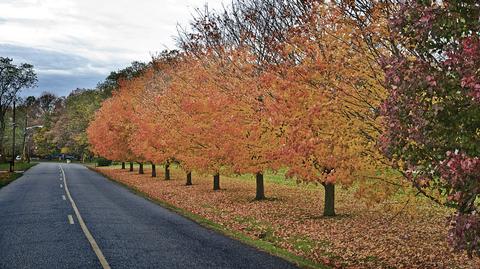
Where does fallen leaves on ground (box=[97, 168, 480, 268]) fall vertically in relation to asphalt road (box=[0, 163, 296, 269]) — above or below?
below

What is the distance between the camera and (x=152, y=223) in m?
16.5

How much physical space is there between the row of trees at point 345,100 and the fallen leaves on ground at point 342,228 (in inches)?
45.4

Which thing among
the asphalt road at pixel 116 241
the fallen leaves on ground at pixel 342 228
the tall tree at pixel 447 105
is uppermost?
the tall tree at pixel 447 105

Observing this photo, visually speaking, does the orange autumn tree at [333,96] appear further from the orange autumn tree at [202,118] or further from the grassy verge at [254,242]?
the orange autumn tree at [202,118]

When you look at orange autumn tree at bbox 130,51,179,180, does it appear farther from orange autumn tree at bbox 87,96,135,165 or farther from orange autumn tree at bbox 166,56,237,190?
orange autumn tree at bbox 87,96,135,165

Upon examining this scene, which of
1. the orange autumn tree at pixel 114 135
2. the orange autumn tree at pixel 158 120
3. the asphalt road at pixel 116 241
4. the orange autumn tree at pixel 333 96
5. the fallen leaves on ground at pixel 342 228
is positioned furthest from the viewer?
the orange autumn tree at pixel 114 135

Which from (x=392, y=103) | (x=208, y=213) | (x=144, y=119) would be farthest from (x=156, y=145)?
(x=392, y=103)

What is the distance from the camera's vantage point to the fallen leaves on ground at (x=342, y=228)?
11648 mm

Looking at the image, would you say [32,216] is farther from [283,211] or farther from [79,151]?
[79,151]

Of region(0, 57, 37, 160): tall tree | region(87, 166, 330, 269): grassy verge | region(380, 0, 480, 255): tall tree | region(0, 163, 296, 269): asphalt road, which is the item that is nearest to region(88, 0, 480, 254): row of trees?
region(380, 0, 480, 255): tall tree

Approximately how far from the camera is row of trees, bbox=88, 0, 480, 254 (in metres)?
5.89

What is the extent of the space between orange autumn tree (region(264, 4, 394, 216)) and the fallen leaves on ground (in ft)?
5.77

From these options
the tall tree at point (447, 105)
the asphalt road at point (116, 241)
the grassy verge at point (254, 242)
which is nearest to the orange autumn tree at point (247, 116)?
the grassy verge at point (254, 242)

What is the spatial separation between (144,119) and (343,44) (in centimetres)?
2404
